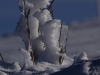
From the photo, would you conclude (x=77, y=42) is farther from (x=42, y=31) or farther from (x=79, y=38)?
(x=42, y=31)

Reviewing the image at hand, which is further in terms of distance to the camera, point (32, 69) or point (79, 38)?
point (79, 38)

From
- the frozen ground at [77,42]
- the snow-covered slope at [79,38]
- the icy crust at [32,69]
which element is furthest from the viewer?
the snow-covered slope at [79,38]

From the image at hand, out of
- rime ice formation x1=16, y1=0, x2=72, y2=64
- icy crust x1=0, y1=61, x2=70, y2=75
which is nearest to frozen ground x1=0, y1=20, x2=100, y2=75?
rime ice formation x1=16, y1=0, x2=72, y2=64

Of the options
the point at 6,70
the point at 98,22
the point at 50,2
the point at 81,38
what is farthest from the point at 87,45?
the point at 6,70

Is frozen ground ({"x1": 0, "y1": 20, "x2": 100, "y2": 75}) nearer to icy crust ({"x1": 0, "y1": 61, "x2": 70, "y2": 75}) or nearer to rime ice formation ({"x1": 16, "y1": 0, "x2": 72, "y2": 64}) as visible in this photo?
rime ice formation ({"x1": 16, "y1": 0, "x2": 72, "y2": 64})

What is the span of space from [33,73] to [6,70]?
0.38m

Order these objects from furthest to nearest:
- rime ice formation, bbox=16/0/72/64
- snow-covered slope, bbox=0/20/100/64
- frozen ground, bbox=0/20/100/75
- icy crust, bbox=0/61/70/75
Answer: snow-covered slope, bbox=0/20/100/64
frozen ground, bbox=0/20/100/75
rime ice formation, bbox=16/0/72/64
icy crust, bbox=0/61/70/75

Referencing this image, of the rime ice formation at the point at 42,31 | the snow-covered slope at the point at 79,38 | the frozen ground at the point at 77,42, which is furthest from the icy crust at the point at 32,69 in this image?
the snow-covered slope at the point at 79,38

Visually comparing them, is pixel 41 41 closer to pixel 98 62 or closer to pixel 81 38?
pixel 98 62

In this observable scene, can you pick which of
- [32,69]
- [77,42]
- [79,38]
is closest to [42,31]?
[32,69]

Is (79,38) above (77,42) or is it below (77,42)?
above

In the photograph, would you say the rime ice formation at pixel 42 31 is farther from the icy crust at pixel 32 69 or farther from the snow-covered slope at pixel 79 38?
the snow-covered slope at pixel 79 38

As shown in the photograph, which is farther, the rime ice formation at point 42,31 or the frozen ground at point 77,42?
the frozen ground at point 77,42

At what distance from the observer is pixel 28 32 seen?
4816 millimetres
